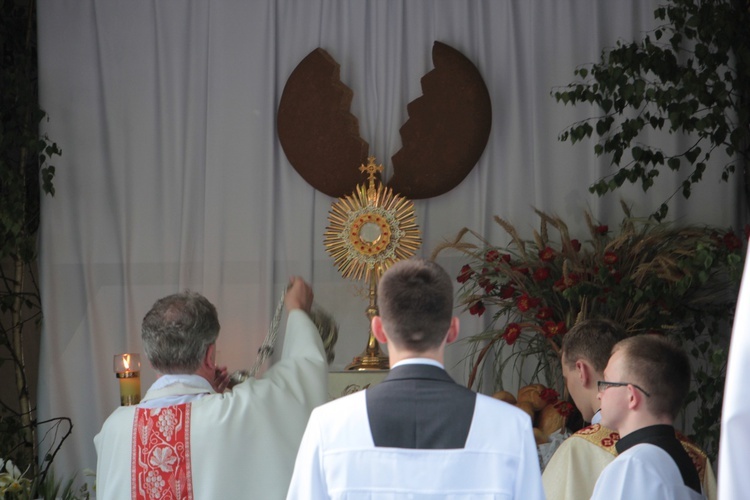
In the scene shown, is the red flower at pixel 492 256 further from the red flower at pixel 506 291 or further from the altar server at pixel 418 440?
the altar server at pixel 418 440

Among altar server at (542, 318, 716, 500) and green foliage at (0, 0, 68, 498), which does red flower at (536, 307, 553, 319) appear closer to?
altar server at (542, 318, 716, 500)

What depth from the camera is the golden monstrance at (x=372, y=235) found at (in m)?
4.49

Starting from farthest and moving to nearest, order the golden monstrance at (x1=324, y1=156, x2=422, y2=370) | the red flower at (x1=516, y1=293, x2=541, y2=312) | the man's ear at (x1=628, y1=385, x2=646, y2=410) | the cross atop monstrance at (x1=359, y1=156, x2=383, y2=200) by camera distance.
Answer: the cross atop monstrance at (x1=359, y1=156, x2=383, y2=200), the golden monstrance at (x1=324, y1=156, x2=422, y2=370), the red flower at (x1=516, y1=293, x2=541, y2=312), the man's ear at (x1=628, y1=385, x2=646, y2=410)

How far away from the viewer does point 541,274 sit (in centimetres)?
400

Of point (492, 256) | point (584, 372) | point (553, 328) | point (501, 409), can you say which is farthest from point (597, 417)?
point (492, 256)

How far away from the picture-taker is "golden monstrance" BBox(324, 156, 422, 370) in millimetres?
4488

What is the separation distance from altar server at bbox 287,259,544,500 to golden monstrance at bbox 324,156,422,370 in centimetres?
246

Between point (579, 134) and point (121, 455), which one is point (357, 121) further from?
point (121, 455)

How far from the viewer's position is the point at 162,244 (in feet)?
16.6

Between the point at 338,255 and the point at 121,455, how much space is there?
2111 mm

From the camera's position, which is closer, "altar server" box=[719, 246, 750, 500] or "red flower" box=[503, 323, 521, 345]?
"altar server" box=[719, 246, 750, 500]

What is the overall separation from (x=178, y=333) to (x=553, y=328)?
1.76m

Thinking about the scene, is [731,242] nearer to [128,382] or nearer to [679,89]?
[679,89]

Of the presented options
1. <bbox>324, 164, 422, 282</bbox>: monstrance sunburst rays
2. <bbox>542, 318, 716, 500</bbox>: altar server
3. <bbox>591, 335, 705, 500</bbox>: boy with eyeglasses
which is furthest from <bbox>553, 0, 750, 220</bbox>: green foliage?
<bbox>591, 335, 705, 500</bbox>: boy with eyeglasses
